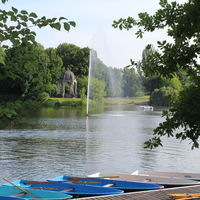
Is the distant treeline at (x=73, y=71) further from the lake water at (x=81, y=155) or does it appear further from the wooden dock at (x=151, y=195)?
the lake water at (x=81, y=155)

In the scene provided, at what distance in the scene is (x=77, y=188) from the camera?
36.6ft

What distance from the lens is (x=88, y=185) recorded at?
11.1m

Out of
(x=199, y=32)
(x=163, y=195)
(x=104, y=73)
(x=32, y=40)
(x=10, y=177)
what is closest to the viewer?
(x=32, y=40)

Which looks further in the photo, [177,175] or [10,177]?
[10,177]

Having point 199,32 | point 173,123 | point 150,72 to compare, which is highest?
point 199,32

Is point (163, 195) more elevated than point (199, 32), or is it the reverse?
point (199, 32)

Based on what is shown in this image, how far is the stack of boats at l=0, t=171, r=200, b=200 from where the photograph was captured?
10.4 meters

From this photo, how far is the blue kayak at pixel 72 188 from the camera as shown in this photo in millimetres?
10534

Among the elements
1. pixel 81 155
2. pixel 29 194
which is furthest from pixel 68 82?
pixel 29 194

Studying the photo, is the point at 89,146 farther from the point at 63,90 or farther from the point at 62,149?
the point at 63,90

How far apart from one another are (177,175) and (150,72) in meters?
8.13

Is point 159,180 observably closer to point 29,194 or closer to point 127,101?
point 29,194

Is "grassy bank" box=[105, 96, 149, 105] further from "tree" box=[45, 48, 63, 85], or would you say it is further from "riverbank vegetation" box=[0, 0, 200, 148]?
"riverbank vegetation" box=[0, 0, 200, 148]

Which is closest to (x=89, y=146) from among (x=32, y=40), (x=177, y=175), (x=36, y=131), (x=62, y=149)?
(x=62, y=149)
